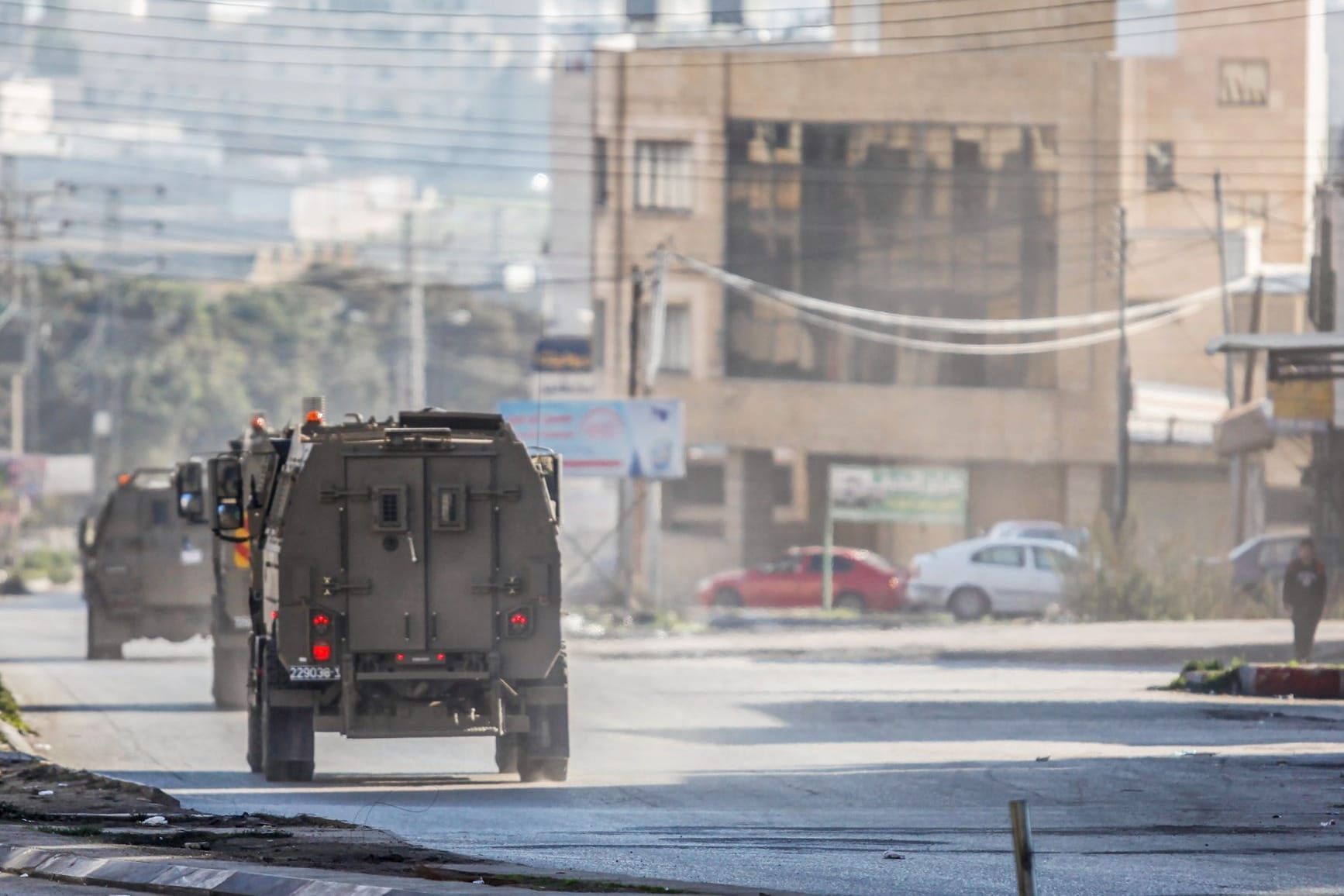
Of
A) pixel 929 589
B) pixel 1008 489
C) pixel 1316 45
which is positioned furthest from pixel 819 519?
pixel 1316 45

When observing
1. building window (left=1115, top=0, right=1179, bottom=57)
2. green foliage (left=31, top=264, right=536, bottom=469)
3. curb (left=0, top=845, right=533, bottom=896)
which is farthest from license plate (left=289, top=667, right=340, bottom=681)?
green foliage (left=31, top=264, right=536, bottom=469)

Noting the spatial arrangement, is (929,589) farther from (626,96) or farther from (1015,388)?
(626,96)

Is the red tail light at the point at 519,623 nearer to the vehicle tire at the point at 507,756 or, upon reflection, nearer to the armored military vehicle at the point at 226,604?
the vehicle tire at the point at 507,756

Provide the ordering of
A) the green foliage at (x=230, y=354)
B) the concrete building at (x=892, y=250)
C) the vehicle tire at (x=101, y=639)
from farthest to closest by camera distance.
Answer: the green foliage at (x=230, y=354) → the concrete building at (x=892, y=250) → the vehicle tire at (x=101, y=639)

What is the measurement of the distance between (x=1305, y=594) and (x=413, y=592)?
1500cm

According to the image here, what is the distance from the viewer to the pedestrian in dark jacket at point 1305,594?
89.9 ft

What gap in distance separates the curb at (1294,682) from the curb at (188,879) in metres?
15.6

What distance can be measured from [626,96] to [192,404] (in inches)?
2007

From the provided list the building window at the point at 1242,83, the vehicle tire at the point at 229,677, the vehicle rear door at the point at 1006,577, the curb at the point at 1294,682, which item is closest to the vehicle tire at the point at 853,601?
the vehicle rear door at the point at 1006,577

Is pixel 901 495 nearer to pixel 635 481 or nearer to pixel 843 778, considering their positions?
pixel 635 481

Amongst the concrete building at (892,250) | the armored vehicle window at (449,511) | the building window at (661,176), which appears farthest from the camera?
the building window at (661,176)

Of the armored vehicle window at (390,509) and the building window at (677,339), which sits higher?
the building window at (677,339)

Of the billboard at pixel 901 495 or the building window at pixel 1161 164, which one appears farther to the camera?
the building window at pixel 1161 164

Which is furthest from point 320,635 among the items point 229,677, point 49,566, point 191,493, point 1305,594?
point 49,566
